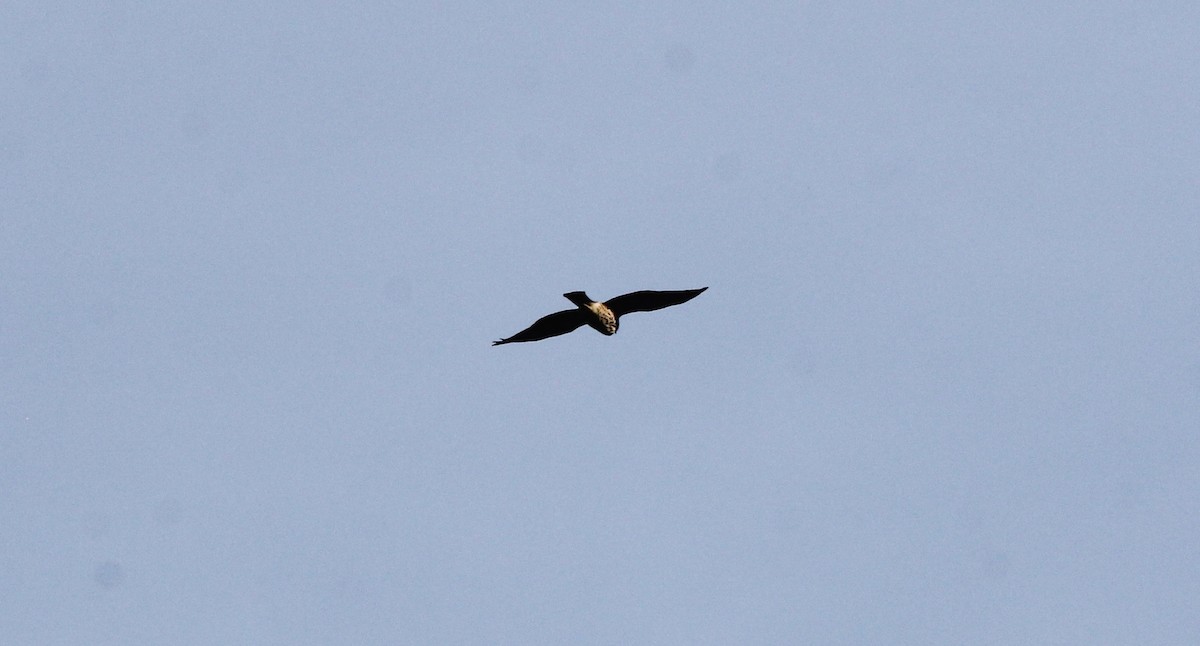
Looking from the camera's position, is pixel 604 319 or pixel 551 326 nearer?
pixel 604 319

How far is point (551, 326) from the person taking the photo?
4344 cm

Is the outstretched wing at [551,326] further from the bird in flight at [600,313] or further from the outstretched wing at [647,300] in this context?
the outstretched wing at [647,300]

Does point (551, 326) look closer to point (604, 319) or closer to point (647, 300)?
point (604, 319)

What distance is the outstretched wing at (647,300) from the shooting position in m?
43.6

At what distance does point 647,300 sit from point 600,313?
1.60m

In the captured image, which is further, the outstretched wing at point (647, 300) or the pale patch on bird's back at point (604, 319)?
the outstretched wing at point (647, 300)

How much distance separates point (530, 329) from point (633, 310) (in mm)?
2814

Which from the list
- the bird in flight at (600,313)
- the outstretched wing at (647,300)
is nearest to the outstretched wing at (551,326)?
the bird in flight at (600,313)

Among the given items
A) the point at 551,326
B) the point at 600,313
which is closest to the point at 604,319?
the point at 600,313

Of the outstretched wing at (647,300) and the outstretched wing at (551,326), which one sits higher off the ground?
the outstretched wing at (647,300)

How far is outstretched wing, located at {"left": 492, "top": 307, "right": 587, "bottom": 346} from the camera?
141 feet

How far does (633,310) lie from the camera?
146 ft

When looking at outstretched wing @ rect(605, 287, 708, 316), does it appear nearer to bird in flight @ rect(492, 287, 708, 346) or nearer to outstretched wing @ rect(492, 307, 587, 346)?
bird in flight @ rect(492, 287, 708, 346)

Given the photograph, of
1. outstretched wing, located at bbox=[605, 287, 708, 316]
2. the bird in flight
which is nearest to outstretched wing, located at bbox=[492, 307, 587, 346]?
the bird in flight
